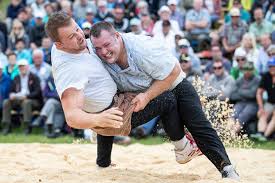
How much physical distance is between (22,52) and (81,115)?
7938 mm

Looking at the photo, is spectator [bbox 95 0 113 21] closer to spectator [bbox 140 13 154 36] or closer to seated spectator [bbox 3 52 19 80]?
spectator [bbox 140 13 154 36]

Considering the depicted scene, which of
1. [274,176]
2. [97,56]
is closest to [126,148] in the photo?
[274,176]

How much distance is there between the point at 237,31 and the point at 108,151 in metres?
6.37

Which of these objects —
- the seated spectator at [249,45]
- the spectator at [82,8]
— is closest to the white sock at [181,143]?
the seated spectator at [249,45]

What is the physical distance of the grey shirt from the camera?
577cm

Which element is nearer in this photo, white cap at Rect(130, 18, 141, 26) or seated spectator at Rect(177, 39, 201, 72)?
seated spectator at Rect(177, 39, 201, 72)

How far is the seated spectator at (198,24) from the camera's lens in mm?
13000

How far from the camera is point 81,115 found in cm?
544

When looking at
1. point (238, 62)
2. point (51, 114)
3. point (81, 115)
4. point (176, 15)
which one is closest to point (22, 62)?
point (51, 114)

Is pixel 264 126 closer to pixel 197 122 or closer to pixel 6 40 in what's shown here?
pixel 197 122

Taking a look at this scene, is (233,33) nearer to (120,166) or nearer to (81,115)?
(120,166)

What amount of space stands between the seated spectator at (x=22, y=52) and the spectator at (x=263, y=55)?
4.49 m

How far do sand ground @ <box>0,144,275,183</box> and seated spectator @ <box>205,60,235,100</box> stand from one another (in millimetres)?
1622

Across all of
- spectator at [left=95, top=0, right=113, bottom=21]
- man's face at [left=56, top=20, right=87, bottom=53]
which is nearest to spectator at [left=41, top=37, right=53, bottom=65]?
spectator at [left=95, top=0, right=113, bottom=21]
